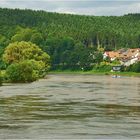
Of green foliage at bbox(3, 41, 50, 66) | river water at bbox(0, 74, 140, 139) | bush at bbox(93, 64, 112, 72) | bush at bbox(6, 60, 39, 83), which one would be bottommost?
bush at bbox(93, 64, 112, 72)

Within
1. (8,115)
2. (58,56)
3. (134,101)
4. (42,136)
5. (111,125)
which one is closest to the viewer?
(42,136)

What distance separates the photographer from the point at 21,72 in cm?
9931

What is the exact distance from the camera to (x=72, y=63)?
188000 millimetres

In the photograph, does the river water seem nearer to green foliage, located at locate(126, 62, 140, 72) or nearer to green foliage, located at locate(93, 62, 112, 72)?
green foliage, located at locate(126, 62, 140, 72)

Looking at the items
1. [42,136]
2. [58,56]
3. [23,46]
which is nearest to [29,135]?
[42,136]

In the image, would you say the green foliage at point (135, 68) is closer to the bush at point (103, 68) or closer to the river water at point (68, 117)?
the bush at point (103, 68)

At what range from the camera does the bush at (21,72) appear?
323 feet

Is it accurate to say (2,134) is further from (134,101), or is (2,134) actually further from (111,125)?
(134,101)

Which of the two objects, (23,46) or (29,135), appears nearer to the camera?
(29,135)

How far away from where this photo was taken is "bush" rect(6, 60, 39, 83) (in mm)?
98312

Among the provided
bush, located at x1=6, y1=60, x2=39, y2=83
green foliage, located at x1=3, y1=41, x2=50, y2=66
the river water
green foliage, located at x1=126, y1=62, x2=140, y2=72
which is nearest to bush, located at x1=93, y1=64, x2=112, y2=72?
green foliage, located at x1=126, y1=62, x2=140, y2=72

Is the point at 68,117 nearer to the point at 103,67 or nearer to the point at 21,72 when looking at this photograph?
the point at 21,72

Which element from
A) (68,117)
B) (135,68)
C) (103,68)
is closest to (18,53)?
(135,68)

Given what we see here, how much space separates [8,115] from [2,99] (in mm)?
15268
